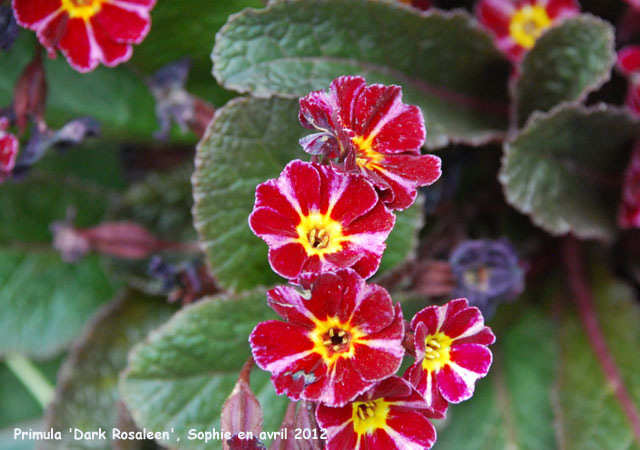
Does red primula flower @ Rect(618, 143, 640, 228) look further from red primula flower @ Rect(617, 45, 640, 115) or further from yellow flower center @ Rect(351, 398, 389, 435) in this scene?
yellow flower center @ Rect(351, 398, 389, 435)

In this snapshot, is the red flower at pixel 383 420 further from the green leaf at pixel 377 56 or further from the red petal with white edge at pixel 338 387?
the green leaf at pixel 377 56

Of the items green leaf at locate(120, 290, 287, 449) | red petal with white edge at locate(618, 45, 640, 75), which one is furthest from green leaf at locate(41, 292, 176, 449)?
red petal with white edge at locate(618, 45, 640, 75)

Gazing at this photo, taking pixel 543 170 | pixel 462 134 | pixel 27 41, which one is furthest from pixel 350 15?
pixel 27 41

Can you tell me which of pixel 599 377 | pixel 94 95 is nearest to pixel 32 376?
pixel 94 95

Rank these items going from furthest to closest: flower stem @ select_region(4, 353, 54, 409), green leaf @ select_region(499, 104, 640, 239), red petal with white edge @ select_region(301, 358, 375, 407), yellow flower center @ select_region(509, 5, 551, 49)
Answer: flower stem @ select_region(4, 353, 54, 409) → yellow flower center @ select_region(509, 5, 551, 49) → green leaf @ select_region(499, 104, 640, 239) → red petal with white edge @ select_region(301, 358, 375, 407)

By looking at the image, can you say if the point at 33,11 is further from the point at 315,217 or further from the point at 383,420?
the point at 383,420
